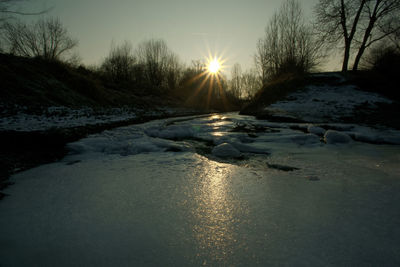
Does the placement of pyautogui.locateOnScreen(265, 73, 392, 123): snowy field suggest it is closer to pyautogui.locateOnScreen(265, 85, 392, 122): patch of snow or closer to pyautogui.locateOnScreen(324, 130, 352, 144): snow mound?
pyautogui.locateOnScreen(265, 85, 392, 122): patch of snow

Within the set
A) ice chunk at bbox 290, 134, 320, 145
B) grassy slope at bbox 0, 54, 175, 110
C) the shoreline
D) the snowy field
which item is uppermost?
grassy slope at bbox 0, 54, 175, 110

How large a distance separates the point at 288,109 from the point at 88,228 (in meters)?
6.52

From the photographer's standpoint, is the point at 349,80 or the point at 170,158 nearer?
the point at 170,158

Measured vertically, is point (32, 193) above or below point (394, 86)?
below

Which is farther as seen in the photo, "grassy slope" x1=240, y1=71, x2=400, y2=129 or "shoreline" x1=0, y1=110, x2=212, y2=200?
"grassy slope" x1=240, y1=71, x2=400, y2=129

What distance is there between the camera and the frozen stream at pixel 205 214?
26.4 inches

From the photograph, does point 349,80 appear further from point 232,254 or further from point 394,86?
point 232,254

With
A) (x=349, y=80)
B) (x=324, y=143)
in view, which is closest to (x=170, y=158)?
(x=324, y=143)

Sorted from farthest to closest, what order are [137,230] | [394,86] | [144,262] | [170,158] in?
[394,86]
[170,158]
[137,230]
[144,262]

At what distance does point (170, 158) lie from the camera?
6.55ft

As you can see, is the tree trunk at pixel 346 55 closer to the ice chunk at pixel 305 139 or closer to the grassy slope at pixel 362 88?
the grassy slope at pixel 362 88

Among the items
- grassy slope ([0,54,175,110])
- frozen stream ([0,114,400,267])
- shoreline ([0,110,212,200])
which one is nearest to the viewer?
frozen stream ([0,114,400,267])

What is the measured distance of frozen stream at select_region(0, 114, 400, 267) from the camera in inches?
26.4

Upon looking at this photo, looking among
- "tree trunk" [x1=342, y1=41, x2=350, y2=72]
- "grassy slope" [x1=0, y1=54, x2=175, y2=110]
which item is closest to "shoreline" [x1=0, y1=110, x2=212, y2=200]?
"grassy slope" [x1=0, y1=54, x2=175, y2=110]
